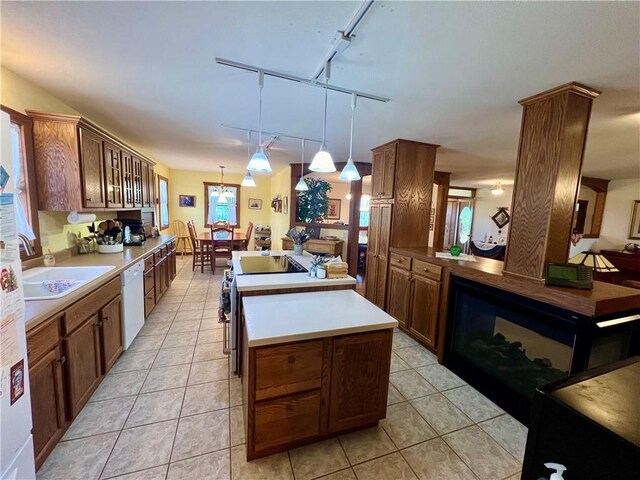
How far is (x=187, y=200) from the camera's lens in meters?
7.29

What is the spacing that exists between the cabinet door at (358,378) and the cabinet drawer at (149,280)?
2586 mm

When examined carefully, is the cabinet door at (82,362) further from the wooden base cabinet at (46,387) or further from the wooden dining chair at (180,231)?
the wooden dining chair at (180,231)

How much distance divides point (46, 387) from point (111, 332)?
825 millimetres

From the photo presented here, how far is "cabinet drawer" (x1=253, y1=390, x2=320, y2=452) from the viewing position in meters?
1.47

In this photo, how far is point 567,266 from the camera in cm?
180

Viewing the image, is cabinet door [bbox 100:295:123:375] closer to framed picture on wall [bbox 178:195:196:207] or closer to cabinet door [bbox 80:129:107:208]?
cabinet door [bbox 80:129:107:208]

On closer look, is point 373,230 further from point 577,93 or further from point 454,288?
point 577,93

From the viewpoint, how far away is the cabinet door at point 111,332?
2.09 m

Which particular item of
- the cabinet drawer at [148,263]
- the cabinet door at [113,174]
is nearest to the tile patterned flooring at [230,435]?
the cabinet drawer at [148,263]

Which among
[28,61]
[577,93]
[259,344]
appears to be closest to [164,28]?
[28,61]

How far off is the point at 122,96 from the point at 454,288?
11.3ft

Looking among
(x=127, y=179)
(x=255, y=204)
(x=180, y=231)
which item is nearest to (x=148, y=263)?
(x=127, y=179)

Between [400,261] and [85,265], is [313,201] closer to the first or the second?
[400,261]

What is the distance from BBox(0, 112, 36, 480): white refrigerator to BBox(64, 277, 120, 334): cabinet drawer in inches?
21.4
